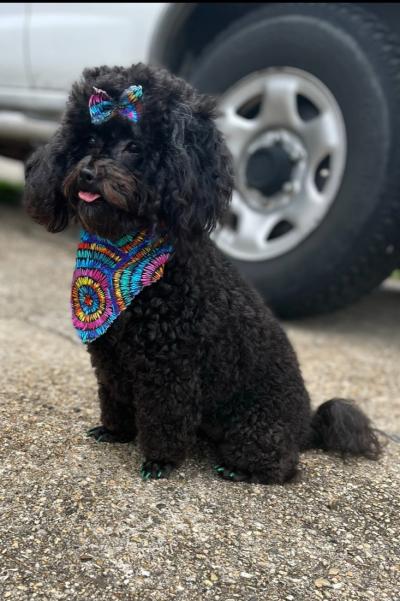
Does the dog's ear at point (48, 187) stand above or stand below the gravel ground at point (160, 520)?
above

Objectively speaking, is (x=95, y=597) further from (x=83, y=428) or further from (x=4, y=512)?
(x=83, y=428)

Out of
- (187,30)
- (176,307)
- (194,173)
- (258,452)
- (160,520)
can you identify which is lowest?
(160,520)

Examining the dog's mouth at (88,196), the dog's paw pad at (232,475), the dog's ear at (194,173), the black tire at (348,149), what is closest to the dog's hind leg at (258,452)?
the dog's paw pad at (232,475)

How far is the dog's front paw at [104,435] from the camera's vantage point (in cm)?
252

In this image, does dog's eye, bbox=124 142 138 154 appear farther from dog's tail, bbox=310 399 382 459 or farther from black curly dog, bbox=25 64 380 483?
dog's tail, bbox=310 399 382 459

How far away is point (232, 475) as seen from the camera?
7.80 feet

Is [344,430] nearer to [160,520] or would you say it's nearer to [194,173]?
[160,520]

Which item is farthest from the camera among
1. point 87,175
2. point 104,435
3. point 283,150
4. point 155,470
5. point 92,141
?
point 283,150

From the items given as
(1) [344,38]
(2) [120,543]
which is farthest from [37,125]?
(2) [120,543]

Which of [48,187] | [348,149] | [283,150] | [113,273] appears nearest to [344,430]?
[113,273]

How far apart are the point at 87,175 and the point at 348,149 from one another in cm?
227

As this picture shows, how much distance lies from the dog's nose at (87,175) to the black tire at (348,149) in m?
2.15

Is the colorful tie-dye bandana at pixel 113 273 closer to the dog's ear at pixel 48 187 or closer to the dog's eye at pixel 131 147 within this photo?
the dog's ear at pixel 48 187

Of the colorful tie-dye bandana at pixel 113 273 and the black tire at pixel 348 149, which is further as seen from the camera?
the black tire at pixel 348 149
